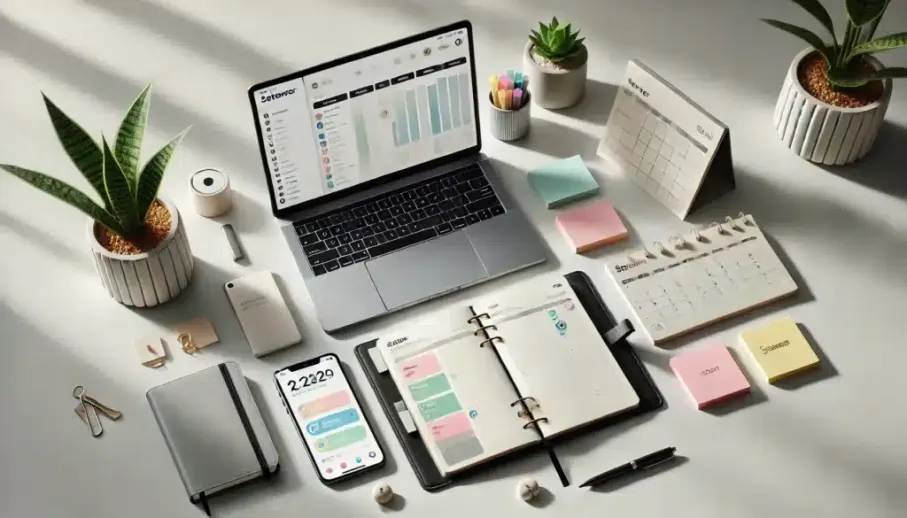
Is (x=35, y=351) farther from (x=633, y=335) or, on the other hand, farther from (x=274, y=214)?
(x=633, y=335)

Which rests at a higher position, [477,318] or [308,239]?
[308,239]

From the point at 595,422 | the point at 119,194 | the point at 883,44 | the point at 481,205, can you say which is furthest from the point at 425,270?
the point at 883,44

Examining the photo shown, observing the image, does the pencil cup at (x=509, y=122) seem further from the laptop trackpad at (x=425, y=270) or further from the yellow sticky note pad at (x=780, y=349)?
the yellow sticky note pad at (x=780, y=349)

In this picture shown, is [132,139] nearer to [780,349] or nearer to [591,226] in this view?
[591,226]

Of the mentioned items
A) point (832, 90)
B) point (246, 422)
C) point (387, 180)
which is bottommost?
point (246, 422)

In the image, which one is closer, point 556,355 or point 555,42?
point 556,355

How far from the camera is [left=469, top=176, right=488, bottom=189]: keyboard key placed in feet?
6.80

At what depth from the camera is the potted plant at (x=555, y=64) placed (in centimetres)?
212

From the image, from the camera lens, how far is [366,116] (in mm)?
1967

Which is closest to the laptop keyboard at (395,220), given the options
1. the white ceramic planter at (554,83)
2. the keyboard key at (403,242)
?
the keyboard key at (403,242)

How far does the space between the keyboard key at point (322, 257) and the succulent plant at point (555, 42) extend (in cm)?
51

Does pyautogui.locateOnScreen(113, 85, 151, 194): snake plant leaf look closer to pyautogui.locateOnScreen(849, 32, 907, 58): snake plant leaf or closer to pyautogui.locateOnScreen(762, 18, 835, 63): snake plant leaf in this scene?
pyautogui.locateOnScreen(762, 18, 835, 63): snake plant leaf

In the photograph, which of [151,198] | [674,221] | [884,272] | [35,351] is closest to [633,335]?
[674,221]

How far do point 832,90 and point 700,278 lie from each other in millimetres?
405
